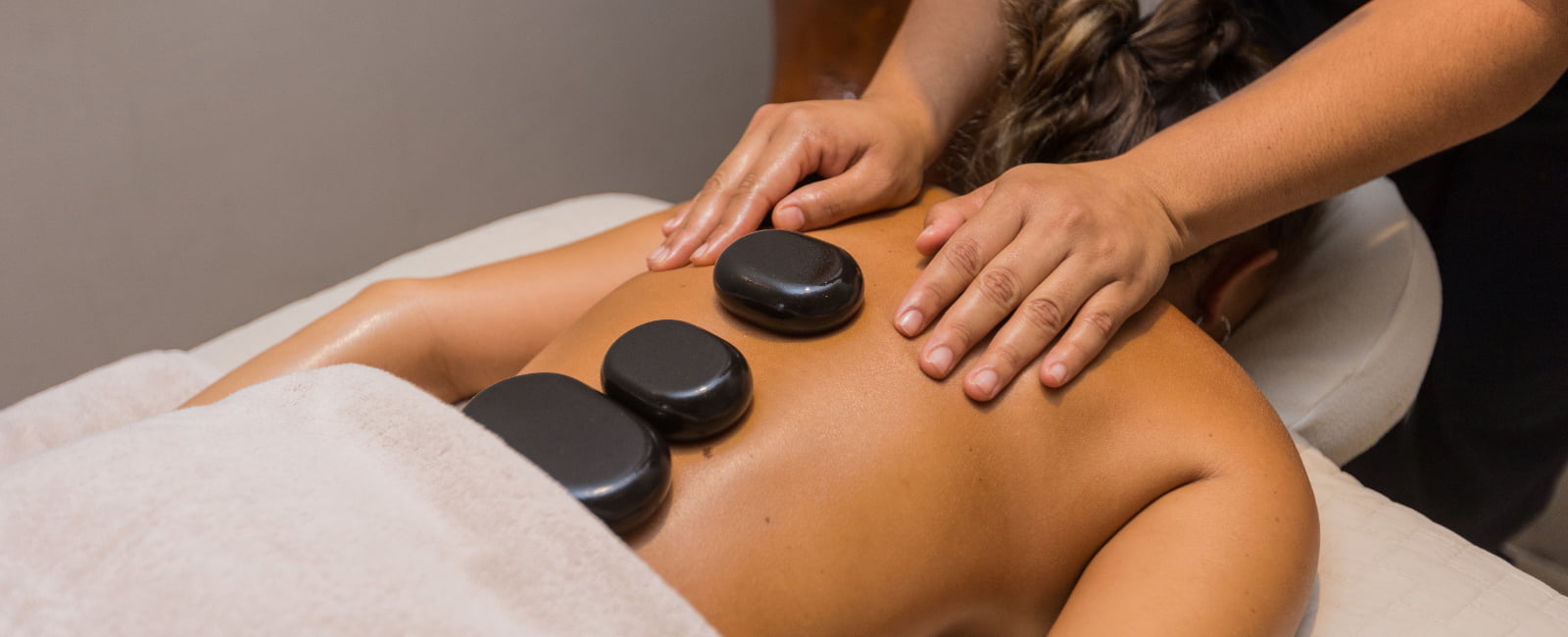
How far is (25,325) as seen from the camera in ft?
4.93

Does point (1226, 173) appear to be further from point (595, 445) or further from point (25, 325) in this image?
point (25, 325)

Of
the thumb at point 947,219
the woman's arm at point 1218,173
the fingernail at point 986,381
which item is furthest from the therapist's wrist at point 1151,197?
the fingernail at point 986,381

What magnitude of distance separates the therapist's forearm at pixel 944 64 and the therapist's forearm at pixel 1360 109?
29 centimetres

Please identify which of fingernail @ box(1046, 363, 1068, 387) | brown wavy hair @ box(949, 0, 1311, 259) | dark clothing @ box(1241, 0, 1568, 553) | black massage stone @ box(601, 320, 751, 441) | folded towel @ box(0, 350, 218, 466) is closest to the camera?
black massage stone @ box(601, 320, 751, 441)

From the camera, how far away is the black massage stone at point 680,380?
62 centimetres

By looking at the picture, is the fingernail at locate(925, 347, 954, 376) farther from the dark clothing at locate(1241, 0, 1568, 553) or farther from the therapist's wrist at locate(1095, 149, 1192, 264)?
the dark clothing at locate(1241, 0, 1568, 553)

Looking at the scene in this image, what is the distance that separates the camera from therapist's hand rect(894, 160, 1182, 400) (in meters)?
0.72

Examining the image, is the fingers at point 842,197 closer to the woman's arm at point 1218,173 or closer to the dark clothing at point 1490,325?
the woman's arm at point 1218,173

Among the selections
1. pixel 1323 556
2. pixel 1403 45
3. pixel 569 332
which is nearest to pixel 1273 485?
pixel 1323 556

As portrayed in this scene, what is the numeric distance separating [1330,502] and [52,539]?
998 mm

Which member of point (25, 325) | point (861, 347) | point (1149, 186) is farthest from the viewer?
point (25, 325)

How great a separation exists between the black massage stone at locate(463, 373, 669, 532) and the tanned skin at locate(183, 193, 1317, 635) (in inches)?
1.9

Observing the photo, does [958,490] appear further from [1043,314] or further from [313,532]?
Answer: [313,532]

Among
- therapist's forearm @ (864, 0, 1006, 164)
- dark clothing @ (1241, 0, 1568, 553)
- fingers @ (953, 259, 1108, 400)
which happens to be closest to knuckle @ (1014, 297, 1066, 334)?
fingers @ (953, 259, 1108, 400)
